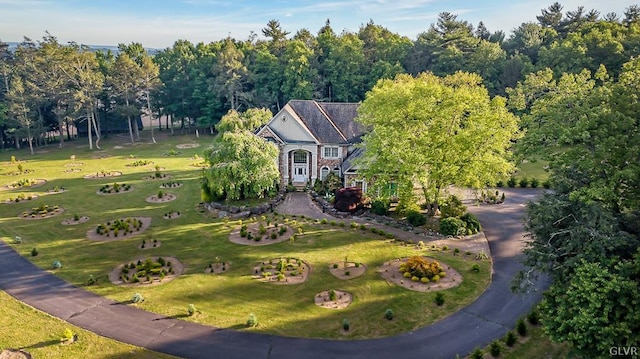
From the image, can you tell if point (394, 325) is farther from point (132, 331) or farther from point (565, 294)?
point (132, 331)

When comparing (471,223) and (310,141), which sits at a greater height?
(310,141)

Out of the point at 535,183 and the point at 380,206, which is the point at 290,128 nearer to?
the point at 380,206

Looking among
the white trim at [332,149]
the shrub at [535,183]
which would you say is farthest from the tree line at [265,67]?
the white trim at [332,149]

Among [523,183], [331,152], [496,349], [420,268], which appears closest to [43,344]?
[420,268]

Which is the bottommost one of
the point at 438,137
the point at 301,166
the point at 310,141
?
the point at 301,166

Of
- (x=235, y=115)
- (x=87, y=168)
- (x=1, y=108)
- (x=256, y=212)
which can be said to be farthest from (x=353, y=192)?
(x=1, y=108)

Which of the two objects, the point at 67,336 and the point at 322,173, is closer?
the point at 67,336
